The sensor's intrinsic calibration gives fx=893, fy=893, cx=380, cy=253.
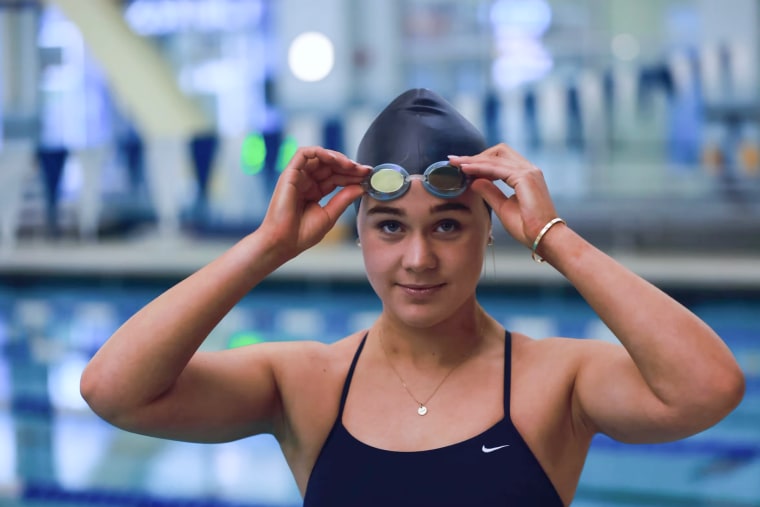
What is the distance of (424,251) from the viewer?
4.07 feet

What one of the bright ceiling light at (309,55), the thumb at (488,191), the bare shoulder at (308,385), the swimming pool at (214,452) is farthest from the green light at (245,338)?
the bright ceiling light at (309,55)

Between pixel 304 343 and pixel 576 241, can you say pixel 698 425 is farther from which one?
pixel 304 343

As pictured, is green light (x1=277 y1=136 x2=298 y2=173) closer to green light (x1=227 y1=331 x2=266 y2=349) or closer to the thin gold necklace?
green light (x1=227 y1=331 x2=266 y2=349)

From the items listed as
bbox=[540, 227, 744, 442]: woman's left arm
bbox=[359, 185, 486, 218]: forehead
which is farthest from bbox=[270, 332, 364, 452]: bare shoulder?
bbox=[540, 227, 744, 442]: woman's left arm

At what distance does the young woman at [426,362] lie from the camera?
3.82 ft

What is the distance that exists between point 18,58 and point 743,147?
463 inches

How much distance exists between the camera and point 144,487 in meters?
3.52

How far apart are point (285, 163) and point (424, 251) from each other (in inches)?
318

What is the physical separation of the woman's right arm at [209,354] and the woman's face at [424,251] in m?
0.07

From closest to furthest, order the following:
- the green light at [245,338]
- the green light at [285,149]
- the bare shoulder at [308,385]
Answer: the bare shoulder at [308,385], the green light at [245,338], the green light at [285,149]

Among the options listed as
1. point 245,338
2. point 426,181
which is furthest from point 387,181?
point 245,338

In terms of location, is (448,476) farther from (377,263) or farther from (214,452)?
(214,452)

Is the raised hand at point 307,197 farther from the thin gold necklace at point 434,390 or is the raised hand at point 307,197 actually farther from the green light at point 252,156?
the green light at point 252,156

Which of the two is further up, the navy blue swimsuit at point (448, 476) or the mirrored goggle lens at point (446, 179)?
the mirrored goggle lens at point (446, 179)
